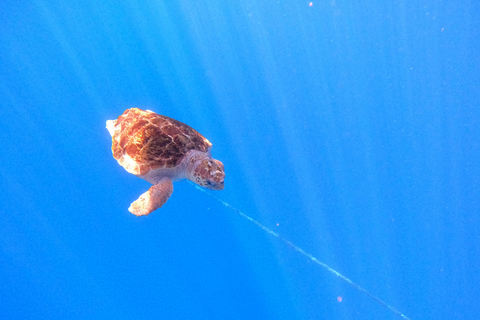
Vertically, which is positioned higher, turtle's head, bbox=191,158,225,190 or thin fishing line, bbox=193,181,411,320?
→ thin fishing line, bbox=193,181,411,320

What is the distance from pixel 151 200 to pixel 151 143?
0.44m

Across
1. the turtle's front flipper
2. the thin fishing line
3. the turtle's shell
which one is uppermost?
the thin fishing line

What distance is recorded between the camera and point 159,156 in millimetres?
2045

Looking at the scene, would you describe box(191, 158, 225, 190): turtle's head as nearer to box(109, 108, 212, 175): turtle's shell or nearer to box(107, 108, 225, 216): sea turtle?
box(107, 108, 225, 216): sea turtle

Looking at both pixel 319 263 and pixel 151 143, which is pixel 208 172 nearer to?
pixel 151 143

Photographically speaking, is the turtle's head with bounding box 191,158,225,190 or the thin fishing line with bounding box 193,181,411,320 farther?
the thin fishing line with bounding box 193,181,411,320

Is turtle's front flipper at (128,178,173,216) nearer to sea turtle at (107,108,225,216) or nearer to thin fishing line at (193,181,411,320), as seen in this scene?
sea turtle at (107,108,225,216)

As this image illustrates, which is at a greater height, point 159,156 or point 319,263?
point 319,263

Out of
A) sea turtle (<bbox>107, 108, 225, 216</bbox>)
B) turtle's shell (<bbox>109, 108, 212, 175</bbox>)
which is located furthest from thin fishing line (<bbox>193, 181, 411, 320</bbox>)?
turtle's shell (<bbox>109, 108, 212, 175</bbox>)

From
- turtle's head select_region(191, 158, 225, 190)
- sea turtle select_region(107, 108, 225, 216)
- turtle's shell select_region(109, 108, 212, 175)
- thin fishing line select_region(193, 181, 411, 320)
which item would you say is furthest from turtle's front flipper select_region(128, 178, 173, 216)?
thin fishing line select_region(193, 181, 411, 320)

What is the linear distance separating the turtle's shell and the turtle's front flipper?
167mm

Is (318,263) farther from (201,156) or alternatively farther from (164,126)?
(164,126)

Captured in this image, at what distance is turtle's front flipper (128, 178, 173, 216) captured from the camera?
1951 mm

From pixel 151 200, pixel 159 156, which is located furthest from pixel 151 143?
pixel 151 200
